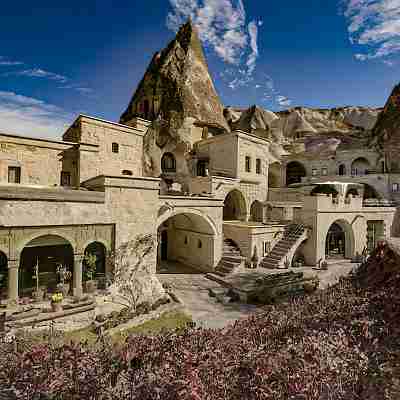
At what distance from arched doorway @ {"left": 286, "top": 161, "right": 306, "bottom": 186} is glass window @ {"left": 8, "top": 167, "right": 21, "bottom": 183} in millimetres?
39775

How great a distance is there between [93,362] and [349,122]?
70.7 meters

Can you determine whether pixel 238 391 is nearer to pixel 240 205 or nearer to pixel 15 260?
pixel 15 260

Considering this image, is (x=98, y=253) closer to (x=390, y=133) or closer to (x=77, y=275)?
(x=77, y=275)

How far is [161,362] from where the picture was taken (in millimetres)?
4242

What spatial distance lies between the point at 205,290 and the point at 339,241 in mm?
16494

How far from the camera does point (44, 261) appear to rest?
554 inches

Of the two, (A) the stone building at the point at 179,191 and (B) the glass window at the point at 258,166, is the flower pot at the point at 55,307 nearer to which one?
(A) the stone building at the point at 179,191

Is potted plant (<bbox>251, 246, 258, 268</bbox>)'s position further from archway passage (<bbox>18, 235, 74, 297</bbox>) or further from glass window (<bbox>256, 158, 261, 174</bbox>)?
archway passage (<bbox>18, 235, 74, 297</bbox>)

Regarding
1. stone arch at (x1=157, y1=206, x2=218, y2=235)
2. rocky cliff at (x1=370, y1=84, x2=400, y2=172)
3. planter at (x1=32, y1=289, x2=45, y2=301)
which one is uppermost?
rocky cliff at (x1=370, y1=84, x2=400, y2=172)

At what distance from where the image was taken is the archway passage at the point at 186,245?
68.1ft

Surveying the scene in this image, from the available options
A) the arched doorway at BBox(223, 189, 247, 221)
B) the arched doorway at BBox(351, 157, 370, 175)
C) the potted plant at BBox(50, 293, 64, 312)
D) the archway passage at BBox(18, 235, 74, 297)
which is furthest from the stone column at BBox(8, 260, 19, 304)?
the arched doorway at BBox(351, 157, 370, 175)

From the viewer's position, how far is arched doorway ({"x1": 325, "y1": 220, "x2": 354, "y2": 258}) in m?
24.4

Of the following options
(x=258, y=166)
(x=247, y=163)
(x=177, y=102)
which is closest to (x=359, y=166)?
(x=258, y=166)

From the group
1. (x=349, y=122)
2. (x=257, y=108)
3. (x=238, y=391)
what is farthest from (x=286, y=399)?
(x=349, y=122)
